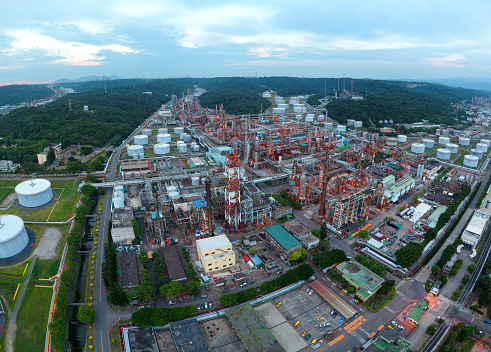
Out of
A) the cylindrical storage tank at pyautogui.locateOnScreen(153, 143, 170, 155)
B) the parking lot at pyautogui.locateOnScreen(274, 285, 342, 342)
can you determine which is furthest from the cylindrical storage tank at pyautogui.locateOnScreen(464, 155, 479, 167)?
the cylindrical storage tank at pyautogui.locateOnScreen(153, 143, 170, 155)

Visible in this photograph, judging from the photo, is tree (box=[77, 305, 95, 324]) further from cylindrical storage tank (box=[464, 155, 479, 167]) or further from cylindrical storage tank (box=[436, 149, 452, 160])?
cylindrical storage tank (box=[436, 149, 452, 160])

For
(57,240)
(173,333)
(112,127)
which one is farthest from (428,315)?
(112,127)

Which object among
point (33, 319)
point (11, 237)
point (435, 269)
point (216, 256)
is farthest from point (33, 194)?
point (435, 269)

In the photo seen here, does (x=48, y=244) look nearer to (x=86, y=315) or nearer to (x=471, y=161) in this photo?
(x=86, y=315)

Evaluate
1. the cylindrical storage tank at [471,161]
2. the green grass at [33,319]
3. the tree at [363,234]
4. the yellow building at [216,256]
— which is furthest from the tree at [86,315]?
the cylindrical storage tank at [471,161]

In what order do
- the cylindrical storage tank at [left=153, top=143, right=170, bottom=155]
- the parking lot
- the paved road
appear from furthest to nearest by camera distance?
the cylindrical storage tank at [left=153, top=143, right=170, bottom=155]
the parking lot
the paved road

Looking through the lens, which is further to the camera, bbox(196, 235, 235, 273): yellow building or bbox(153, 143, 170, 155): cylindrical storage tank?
bbox(153, 143, 170, 155): cylindrical storage tank
